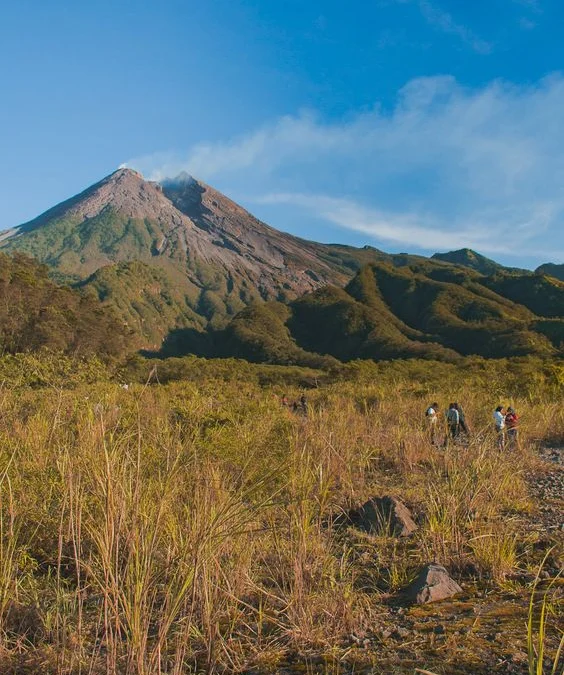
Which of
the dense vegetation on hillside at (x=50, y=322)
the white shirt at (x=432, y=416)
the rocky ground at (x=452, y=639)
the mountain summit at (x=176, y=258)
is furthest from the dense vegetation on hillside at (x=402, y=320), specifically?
the rocky ground at (x=452, y=639)

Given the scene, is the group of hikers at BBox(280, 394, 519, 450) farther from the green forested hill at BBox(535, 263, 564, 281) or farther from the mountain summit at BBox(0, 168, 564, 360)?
the green forested hill at BBox(535, 263, 564, 281)

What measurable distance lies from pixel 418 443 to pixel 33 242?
19337 centimetres

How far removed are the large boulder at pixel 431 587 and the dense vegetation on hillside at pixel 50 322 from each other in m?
25.4

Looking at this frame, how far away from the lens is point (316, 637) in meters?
2.56

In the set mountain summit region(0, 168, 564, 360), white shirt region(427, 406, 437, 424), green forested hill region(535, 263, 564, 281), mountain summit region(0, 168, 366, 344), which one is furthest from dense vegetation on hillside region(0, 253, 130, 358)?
green forested hill region(535, 263, 564, 281)

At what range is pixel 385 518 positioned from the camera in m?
4.27

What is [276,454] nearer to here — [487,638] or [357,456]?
[357,456]

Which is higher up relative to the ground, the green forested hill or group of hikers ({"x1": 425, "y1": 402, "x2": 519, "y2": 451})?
the green forested hill

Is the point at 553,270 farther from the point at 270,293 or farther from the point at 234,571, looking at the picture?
the point at 234,571

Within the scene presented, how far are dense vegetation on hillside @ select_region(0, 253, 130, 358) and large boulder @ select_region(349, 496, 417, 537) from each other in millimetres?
24137

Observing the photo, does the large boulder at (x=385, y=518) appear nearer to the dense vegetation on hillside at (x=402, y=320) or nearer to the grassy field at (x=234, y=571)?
the grassy field at (x=234, y=571)

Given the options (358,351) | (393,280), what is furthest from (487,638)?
(393,280)

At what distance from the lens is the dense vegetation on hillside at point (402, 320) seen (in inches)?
2518

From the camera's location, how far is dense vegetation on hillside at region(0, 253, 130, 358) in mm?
30656
